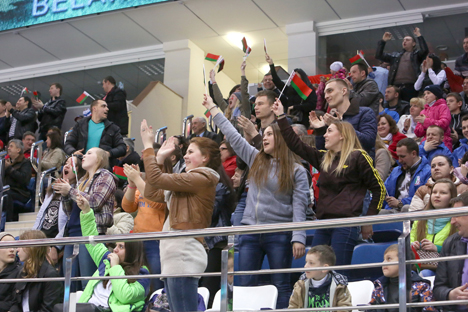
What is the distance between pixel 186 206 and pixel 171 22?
28.8ft

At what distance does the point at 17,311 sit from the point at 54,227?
1586 mm

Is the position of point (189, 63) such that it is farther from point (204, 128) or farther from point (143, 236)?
point (143, 236)

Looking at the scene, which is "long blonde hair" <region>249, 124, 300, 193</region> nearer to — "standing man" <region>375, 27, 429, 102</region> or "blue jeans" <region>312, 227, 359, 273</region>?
"blue jeans" <region>312, 227, 359, 273</region>

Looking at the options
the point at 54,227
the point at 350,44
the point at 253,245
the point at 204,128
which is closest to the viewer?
the point at 253,245

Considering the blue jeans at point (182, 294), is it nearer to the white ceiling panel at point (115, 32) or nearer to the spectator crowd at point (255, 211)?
the spectator crowd at point (255, 211)

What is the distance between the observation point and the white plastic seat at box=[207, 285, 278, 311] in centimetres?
332

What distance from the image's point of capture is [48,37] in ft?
41.0

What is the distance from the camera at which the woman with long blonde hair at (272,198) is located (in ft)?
12.2

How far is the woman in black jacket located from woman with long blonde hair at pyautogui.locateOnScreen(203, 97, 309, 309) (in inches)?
63.5

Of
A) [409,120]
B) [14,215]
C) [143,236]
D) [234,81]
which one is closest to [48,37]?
[234,81]

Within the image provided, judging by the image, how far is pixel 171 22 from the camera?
11.7 metres

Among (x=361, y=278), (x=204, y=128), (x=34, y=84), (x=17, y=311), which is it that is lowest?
(x=17, y=311)

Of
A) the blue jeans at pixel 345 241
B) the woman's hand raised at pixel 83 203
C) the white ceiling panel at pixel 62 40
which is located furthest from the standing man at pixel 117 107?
the blue jeans at pixel 345 241

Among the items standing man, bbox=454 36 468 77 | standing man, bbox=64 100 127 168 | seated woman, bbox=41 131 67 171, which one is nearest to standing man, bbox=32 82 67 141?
seated woman, bbox=41 131 67 171
